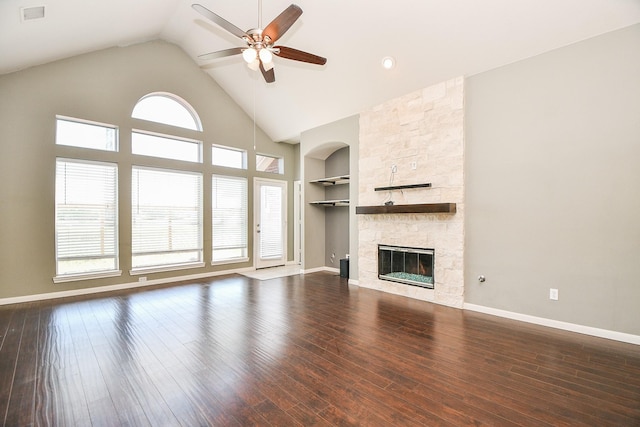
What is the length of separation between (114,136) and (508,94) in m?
6.50

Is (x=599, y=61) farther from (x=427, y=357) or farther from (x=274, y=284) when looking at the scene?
(x=274, y=284)

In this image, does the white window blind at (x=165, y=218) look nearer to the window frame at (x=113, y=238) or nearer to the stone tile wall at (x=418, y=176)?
the window frame at (x=113, y=238)

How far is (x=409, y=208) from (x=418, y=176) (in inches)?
22.4

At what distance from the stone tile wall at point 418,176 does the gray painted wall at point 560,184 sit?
182mm

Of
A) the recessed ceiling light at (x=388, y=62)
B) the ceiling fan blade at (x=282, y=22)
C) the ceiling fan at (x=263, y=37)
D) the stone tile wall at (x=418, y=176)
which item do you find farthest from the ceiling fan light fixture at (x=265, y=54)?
the stone tile wall at (x=418, y=176)

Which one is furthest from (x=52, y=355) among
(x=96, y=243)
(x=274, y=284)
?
(x=274, y=284)

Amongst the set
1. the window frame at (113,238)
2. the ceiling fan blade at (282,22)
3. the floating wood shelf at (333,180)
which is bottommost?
the window frame at (113,238)

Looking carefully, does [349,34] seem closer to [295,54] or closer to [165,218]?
[295,54]

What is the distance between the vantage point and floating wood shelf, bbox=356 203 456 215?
404cm

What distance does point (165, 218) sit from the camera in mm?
5691

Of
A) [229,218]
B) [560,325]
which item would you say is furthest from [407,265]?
[229,218]

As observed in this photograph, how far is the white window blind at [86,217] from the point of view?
4.59 meters

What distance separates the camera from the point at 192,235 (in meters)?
6.06

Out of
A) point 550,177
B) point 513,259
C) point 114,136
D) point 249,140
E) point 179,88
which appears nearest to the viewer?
point 550,177
